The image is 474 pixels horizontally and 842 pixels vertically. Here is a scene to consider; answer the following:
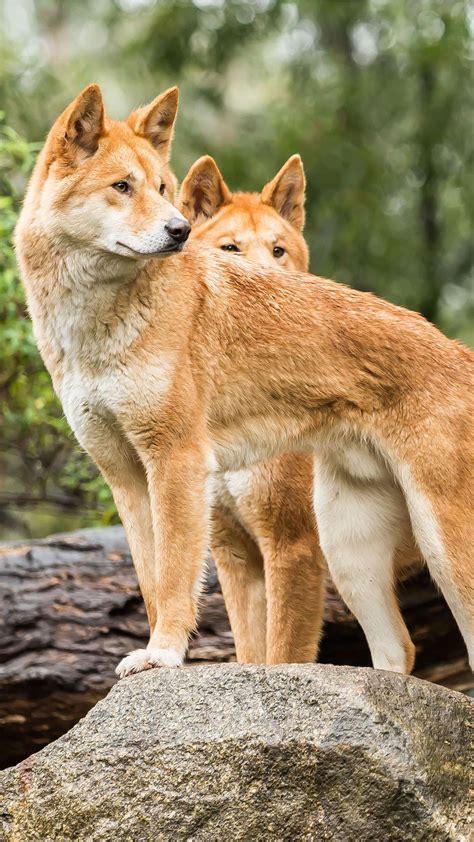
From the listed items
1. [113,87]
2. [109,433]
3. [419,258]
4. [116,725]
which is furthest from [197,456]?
[113,87]

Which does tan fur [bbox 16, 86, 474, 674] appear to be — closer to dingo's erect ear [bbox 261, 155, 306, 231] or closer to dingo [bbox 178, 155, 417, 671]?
dingo [bbox 178, 155, 417, 671]

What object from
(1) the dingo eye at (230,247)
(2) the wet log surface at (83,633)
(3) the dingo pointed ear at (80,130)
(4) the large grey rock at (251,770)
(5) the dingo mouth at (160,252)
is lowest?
(2) the wet log surface at (83,633)

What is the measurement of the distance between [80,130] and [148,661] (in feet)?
7.88

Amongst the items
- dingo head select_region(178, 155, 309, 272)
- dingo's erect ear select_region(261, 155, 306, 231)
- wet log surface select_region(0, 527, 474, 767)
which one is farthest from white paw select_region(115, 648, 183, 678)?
dingo's erect ear select_region(261, 155, 306, 231)

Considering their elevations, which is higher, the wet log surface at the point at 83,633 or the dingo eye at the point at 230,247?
the dingo eye at the point at 230,247

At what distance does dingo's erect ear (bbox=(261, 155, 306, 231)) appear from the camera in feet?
24.5

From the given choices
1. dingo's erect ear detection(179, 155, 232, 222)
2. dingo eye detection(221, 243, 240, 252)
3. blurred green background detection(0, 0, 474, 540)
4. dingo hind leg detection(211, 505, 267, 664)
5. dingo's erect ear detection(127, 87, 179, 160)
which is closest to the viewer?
dingo's erect ear detection(127, 87, 179, 160)

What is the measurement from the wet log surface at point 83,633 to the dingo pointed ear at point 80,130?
2.81 m

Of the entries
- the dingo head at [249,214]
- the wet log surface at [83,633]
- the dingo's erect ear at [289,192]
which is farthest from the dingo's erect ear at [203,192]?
the wet log surface at [83,633]

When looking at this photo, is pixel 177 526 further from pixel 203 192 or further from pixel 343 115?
pixel 343 115

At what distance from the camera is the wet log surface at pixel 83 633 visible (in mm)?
6695

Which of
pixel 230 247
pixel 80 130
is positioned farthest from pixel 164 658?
pixel 230 247

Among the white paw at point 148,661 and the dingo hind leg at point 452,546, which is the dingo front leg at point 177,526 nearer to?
the white paw at point 148,661

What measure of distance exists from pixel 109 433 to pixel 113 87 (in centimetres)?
1829
